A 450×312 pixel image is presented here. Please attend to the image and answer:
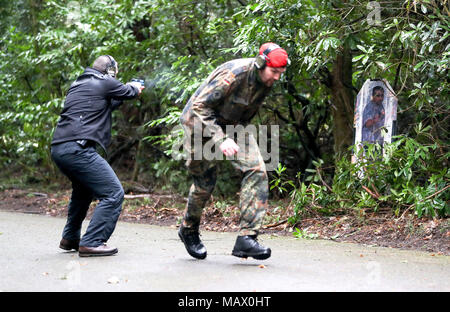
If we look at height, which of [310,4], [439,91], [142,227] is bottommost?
[142,227]

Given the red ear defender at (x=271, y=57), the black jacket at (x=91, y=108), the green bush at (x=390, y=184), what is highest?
the red ear defender at (x=271, y=57)

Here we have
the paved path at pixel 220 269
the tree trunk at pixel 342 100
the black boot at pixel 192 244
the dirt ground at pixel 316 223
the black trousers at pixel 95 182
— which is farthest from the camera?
the tree trunk at pixel 342 100

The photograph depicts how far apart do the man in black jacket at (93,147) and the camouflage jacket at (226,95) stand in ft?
3.41

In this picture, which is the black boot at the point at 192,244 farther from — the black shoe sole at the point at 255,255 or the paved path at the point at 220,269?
the black shoe sole at the point at 255,255

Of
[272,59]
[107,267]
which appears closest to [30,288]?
[107,267]

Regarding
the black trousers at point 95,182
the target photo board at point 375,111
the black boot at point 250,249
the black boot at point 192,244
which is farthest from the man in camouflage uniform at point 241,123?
the target photo board at point 375,111

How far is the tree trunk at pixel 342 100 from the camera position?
968 cm

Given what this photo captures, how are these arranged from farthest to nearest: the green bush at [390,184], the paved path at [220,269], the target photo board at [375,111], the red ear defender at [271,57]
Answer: the target photo board at [375,111]
the green bush at [390,184]
the red ear defender at [271,57]
the paved path at [220,269]

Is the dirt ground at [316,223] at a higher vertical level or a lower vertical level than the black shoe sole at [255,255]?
lower

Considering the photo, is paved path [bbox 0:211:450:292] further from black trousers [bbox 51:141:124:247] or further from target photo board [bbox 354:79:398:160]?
target photo board [bbox 354:79:398:160]

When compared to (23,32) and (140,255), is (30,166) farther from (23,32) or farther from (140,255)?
(140,255)

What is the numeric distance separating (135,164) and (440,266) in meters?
8.95

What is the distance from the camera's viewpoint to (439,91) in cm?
738

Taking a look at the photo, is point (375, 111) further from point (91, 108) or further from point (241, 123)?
point (91, 108)
